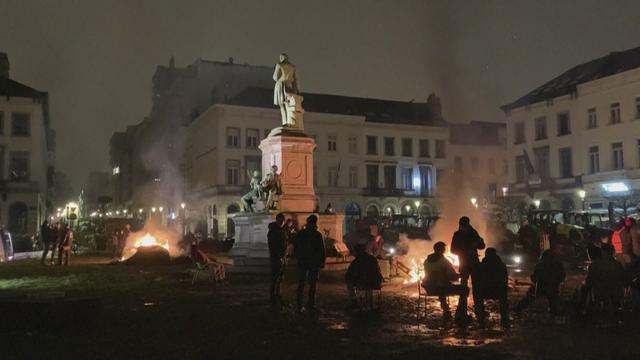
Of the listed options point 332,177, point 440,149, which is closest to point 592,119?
point 440,149

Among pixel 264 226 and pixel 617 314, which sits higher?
pixel 264 226

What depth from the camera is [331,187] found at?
193 feet

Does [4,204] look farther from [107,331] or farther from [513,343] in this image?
[513,343]

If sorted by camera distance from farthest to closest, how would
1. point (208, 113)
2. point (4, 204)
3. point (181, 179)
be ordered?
1. point (181, 179)
2. point (208, 113)
3. point (4, 204)

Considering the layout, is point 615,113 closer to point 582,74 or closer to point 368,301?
point 582,74

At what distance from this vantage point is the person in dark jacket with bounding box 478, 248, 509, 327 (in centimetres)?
902

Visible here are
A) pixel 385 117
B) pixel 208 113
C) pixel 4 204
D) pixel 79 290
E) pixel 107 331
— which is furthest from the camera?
pixel 385 117

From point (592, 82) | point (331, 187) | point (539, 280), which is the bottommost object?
point (539, 280)

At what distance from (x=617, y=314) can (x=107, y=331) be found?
Result: 7929 mm

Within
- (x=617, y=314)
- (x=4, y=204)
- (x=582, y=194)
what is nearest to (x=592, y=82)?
(x=582, y=194)

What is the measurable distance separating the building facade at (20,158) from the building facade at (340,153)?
Result: 14.7 metres

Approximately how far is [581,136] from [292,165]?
1339 inches

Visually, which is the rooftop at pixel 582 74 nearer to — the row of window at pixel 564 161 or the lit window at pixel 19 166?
the row of window at pixel 564 161

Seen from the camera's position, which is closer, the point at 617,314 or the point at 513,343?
the point at 513,343
